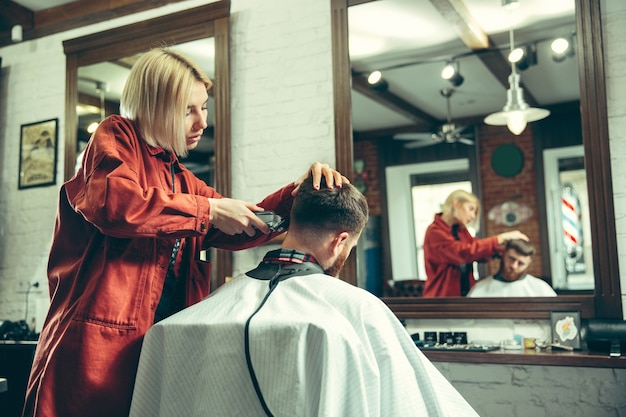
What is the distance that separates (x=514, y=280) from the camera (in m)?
2.61

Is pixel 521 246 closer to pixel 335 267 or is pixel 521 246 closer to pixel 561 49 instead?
pixel 561 49

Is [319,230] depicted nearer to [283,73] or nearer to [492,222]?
[492,222]

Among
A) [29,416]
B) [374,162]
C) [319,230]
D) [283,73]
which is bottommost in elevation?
[29,416]

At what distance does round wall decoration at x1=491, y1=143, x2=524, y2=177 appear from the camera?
2.88m

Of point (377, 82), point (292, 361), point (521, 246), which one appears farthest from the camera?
point (377, 82)

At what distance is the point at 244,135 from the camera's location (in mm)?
3268

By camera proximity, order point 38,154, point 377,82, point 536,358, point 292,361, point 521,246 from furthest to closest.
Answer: point 38,154
point 377,82
point 521,246
point 536,358
point 292,361

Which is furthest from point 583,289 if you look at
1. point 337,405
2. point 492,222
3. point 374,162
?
point 337,405

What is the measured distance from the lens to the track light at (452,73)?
9.71 feet

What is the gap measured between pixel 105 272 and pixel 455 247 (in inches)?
74.0

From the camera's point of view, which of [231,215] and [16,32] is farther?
[16,32]

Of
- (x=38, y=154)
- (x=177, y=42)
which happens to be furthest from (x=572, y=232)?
(x=38, y=154)

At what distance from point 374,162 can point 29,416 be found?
2.12m

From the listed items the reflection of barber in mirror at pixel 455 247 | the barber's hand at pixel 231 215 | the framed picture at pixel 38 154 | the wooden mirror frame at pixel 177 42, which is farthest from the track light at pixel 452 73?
the framed picture at pixel 38 154
